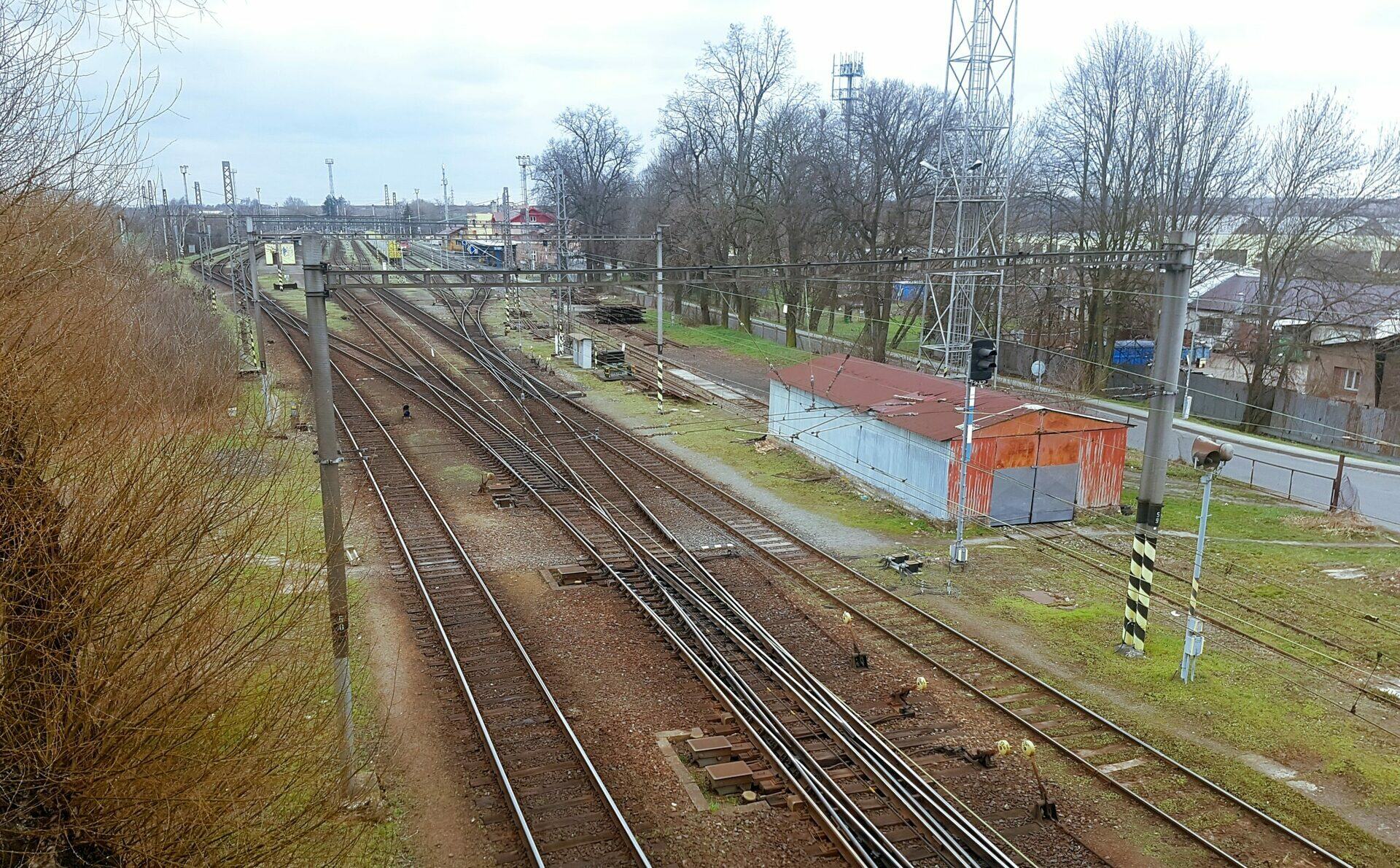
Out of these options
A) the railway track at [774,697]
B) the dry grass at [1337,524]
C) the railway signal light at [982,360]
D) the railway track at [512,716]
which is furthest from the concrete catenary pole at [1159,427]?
the dry grass at [1337,524]

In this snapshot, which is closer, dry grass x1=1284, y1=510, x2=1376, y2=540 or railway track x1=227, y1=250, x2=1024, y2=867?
railway track x1=227, y1=250, x2=1024, y2=867

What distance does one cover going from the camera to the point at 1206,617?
48.2 ft

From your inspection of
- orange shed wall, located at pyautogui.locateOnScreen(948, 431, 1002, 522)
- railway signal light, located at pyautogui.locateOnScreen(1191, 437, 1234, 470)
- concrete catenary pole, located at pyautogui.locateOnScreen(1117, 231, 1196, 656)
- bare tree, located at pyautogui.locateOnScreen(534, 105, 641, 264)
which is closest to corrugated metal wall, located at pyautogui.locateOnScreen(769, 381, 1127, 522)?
orange shed wall, located at pyautogui.locateOnScreen(948, 431, 1002, 522)

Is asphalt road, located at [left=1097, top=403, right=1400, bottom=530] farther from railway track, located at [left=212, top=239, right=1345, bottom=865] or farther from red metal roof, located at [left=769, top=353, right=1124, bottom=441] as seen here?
railway track, located at [left=212, top=239, right=1345, bottom=865]

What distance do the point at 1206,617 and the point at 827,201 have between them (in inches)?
1159

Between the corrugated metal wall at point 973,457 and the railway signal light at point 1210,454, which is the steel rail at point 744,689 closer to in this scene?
the corrugated metal wall at point 973,457

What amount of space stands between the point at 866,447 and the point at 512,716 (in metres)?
12.5

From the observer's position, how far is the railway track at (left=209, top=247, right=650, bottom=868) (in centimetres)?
882

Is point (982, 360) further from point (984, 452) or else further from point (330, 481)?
point (330, 481)

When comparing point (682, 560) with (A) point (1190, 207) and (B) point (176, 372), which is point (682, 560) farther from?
(A) point (1190, 207)

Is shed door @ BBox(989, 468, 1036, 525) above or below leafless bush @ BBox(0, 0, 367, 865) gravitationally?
below

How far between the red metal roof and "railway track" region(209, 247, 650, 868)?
9597 millimetres

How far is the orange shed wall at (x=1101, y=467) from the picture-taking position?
19.6 m

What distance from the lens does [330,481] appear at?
9.38 m
